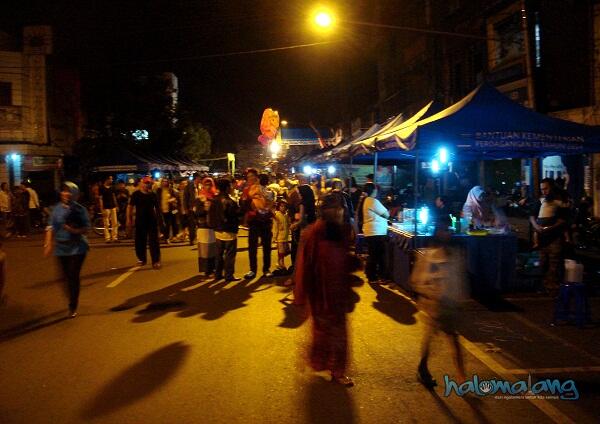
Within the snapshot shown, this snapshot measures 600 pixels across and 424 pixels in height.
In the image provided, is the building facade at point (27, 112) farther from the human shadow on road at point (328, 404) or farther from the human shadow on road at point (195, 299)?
the human shadow on road at point (328, 404)

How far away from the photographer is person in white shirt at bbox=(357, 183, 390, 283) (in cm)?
951

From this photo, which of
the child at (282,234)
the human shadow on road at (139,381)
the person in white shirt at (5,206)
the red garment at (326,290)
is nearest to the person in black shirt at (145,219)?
the child at (282,234)

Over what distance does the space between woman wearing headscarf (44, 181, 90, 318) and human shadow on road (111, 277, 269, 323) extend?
0.82 meters

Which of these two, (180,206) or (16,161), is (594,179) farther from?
(16,161)

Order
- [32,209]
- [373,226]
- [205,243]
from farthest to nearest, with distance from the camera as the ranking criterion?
[32,209] < [205,243] < [373,226]

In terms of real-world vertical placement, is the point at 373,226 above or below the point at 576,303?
above

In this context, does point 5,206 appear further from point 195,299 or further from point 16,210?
point 195,299

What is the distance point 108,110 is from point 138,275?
23.1 meters

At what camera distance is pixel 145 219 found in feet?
36.7

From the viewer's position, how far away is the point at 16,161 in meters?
24.5

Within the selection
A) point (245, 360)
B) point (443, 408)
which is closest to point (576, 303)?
point (443, 408)

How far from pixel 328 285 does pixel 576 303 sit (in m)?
3.89

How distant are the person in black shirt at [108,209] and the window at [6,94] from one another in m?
11.7

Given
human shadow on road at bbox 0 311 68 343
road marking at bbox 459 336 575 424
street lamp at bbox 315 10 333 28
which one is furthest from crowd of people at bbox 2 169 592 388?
street lamp at bbox 315 10 333 28
